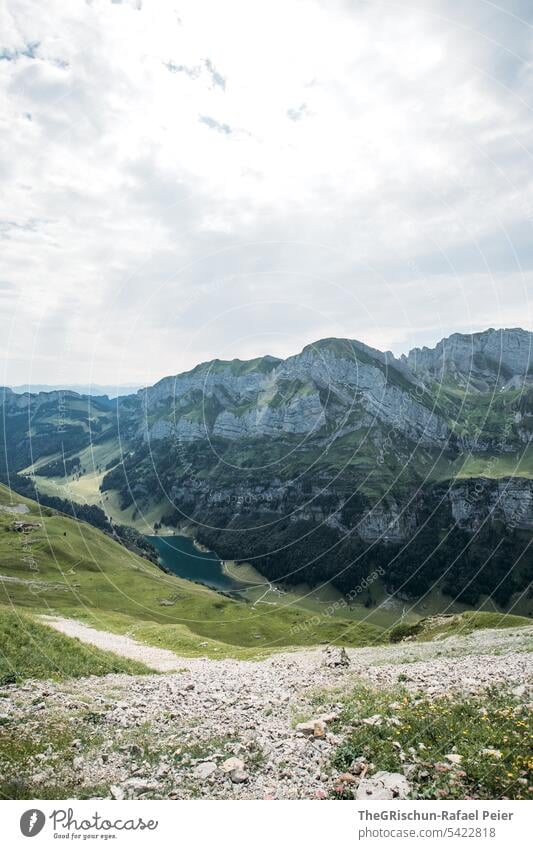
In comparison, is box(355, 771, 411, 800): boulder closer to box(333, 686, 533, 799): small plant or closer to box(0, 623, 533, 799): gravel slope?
box(333, 686, 533, 799): small plant

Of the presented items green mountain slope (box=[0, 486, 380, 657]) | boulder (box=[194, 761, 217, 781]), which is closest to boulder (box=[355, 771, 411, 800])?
boulder (box=[194, 761, 217, 781])

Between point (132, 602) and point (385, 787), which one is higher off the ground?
point (385, 787)

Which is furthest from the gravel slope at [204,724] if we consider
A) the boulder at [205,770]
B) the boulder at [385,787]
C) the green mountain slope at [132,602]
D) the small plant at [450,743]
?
the green mountain slope at [132,602]

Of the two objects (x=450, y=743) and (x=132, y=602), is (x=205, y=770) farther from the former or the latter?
(x=132, y=602)

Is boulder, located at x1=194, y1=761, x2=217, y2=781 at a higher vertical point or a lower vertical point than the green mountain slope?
higher

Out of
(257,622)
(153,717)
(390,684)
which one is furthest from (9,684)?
(257,622)

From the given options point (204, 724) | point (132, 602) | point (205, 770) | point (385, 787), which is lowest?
point (132, 602)

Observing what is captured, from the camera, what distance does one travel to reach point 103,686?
85.2 ft

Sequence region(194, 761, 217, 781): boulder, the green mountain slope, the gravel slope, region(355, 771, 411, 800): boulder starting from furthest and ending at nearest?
the green mountain slope → region(194, 761, 217, 781): boulder → the gravel slope → region(355, 771, 411, 800): boulder

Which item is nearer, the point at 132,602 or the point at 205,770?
the point at 205,770

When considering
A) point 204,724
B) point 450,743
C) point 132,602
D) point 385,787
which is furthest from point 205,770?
→ point 132,602

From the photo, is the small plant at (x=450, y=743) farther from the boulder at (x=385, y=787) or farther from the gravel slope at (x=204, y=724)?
the gravel slope at (x=204, y=724)

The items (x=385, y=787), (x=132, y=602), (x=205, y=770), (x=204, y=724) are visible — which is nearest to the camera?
(x=385, y=787)

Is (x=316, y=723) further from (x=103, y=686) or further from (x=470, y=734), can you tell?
(x=103, y=686)
